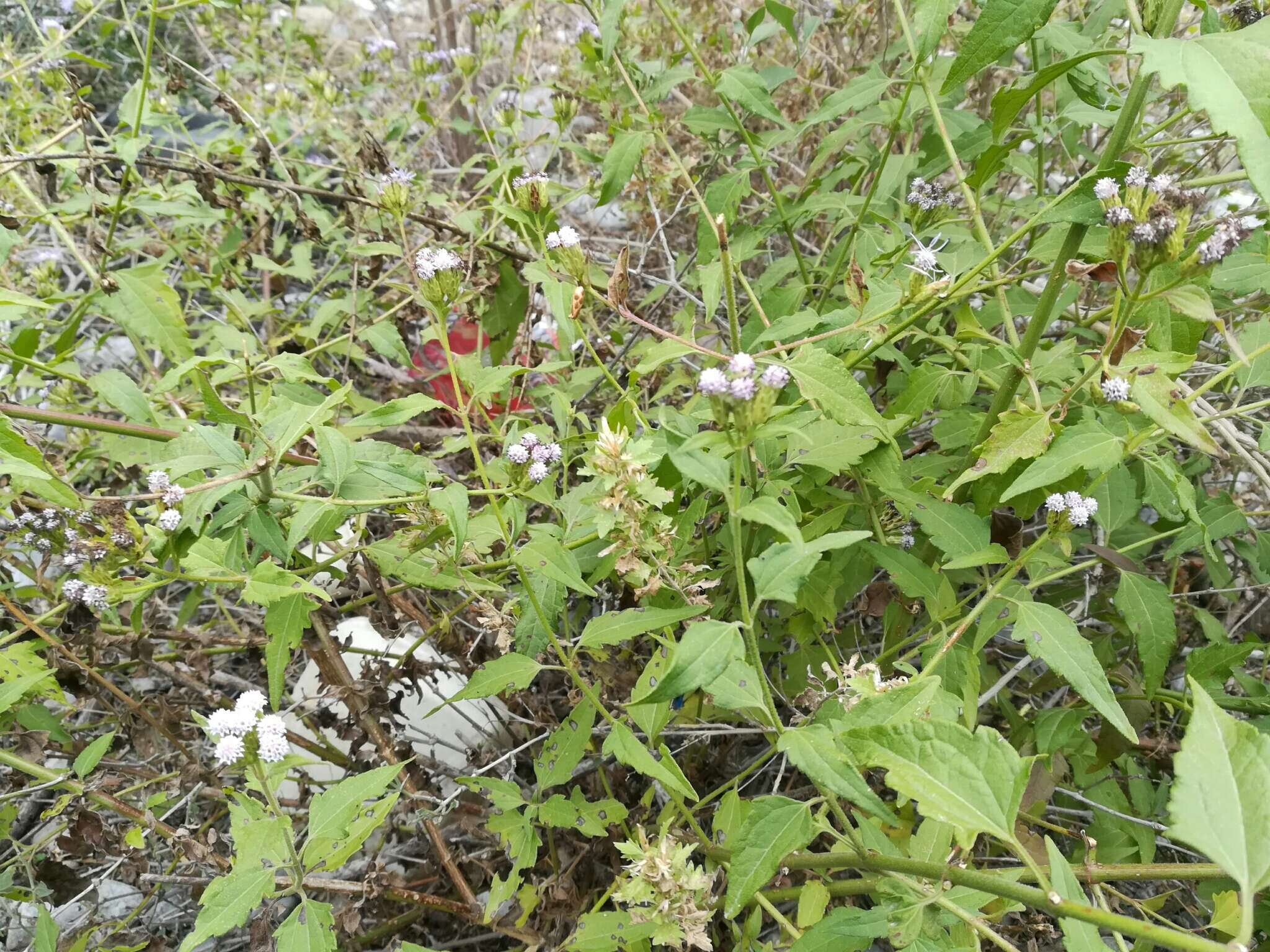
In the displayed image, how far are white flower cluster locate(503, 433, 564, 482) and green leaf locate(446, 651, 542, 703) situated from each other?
0.31 meters

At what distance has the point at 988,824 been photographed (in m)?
0.83

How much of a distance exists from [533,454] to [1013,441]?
768 millimetres

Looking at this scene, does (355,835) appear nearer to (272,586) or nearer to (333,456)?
(272,586)

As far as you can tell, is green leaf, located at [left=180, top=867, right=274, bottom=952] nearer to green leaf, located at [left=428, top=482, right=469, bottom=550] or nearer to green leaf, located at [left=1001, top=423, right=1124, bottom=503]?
green leaf, located at [left=428, top=482, right=469, bottom=550]

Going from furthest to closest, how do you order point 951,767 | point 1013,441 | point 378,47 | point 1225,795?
point 378,47, point 1013,441, point 951,767, point 1225,795

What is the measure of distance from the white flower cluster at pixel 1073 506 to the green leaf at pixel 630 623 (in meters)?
0.57

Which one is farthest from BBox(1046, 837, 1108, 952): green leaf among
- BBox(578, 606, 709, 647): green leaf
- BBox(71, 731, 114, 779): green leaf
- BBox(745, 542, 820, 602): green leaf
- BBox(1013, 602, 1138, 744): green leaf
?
BBox(71, 731, 114, 779): green leaf

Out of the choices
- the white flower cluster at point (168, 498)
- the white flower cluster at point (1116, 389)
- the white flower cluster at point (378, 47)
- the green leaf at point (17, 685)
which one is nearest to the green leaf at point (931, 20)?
the white flower cluster at point (1116, 389)

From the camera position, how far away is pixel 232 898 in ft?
3.60

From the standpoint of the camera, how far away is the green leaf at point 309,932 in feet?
3.60

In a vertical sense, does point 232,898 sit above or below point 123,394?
below

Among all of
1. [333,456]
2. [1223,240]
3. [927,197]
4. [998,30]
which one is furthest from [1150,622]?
[333,456]

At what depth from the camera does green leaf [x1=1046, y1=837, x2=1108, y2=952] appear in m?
0.89

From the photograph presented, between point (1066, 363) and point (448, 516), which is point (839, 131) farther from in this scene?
point (448, 516)
